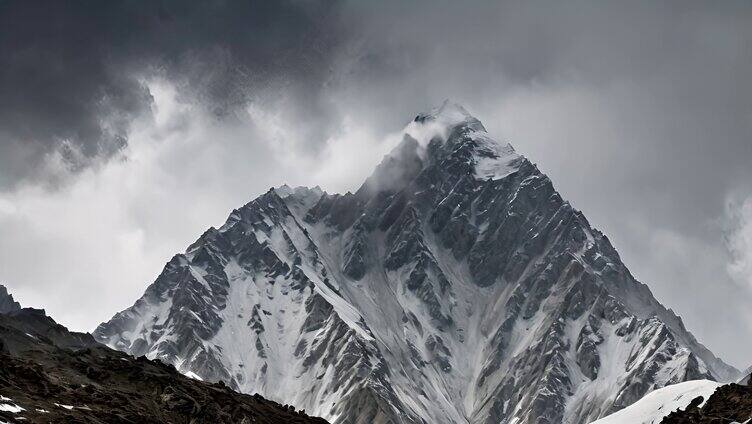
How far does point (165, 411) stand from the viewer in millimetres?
126062

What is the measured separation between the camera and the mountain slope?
10546 cm

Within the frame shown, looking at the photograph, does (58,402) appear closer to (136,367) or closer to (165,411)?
(165,411)

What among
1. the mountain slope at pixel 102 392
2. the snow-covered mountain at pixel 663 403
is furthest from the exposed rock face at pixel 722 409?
the mountain slope at pixel 102 392

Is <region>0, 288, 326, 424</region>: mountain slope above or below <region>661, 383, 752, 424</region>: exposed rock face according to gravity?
below

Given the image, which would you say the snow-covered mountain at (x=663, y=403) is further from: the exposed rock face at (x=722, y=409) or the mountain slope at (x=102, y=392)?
the mountain slope at (x=102, y=392)

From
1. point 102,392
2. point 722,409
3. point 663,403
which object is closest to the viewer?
point 722,409

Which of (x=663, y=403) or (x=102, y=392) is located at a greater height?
(x=663, y=403)

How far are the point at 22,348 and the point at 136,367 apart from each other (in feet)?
59.0

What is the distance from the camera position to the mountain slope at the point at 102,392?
346 ft

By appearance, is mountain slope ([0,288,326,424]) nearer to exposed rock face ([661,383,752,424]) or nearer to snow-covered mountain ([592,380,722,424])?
snow-covered mountain ([592,380,722,424])

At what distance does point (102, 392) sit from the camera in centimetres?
12325

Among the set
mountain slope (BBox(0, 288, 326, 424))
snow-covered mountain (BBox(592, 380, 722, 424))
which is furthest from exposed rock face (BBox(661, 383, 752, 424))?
mountain slope (BBox(0, 288, 326, 424))

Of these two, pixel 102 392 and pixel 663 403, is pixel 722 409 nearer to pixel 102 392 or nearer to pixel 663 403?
pixel 663 403

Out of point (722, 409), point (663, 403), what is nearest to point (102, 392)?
point (722, 409)
